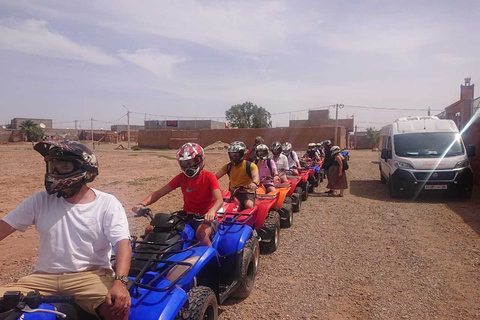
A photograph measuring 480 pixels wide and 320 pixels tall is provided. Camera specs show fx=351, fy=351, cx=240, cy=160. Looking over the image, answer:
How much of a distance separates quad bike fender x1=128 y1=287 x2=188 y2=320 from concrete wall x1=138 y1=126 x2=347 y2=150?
37990mm

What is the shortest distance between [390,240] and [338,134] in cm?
3443

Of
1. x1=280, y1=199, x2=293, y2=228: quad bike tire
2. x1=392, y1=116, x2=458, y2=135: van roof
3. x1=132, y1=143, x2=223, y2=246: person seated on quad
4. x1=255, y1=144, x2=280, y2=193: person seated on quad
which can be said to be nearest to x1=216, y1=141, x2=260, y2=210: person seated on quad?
x1=255, y1=144, x2=280, y2=193: person seated on quad

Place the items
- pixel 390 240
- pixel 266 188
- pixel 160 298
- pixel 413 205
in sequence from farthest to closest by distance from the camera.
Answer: pixel 413 205, pixel 266 188, pixel 390 240, pixel 160 298

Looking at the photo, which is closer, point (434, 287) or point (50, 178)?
point (50, 178)

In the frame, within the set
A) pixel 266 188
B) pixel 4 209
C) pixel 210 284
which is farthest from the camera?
pixel 4 209

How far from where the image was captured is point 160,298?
250 centimetres

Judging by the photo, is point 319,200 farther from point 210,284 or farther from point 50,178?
point 50,178

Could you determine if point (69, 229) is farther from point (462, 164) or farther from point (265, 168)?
point (462, 164)

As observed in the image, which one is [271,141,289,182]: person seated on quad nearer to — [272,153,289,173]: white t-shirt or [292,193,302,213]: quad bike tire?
[272,153,289,173]: white t-shirt

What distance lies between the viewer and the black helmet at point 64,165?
2.27 metres

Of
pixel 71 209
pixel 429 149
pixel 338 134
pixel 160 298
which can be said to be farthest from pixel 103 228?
pixel 338 134

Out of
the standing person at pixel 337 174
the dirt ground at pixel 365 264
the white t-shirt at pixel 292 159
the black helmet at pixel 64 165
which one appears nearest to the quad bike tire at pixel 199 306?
the dirt ground at pixel 365 264

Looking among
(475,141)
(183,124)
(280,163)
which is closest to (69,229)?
(280,163)

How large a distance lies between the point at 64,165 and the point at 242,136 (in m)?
40.5
